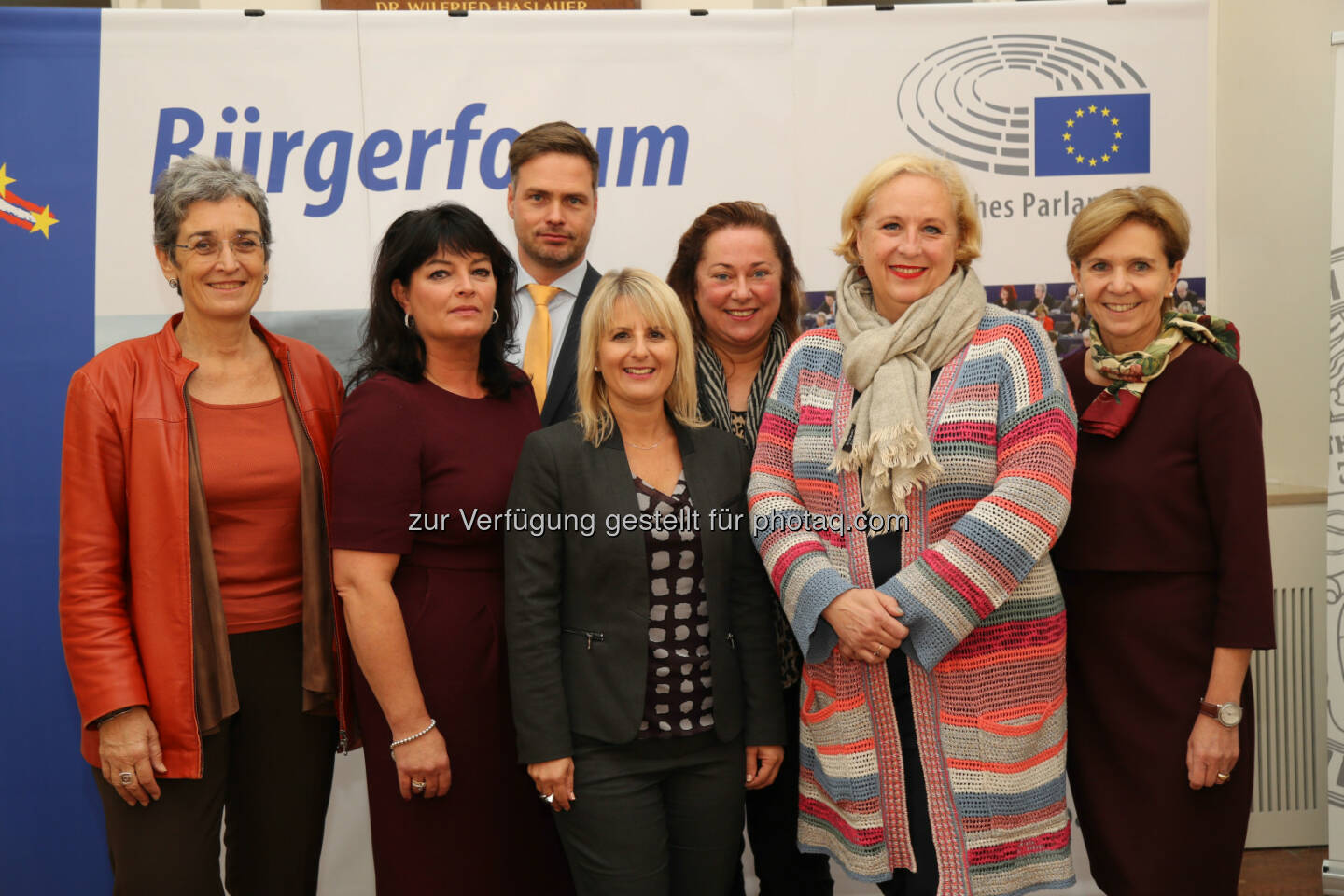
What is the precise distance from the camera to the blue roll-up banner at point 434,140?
116 inches

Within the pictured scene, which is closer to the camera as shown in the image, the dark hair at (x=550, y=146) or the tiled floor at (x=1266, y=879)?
the dark hair at (x=550, y=146)

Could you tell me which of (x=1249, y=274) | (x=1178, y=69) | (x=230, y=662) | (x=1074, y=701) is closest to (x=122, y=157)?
(x=230, y=662)

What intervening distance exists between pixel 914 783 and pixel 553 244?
1684mm

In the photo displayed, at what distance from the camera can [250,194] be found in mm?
2111

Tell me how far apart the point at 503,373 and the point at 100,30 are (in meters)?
1.95

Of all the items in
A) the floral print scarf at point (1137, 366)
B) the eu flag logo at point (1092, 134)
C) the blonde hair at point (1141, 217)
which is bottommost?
the floral print scarf at point (1137, 366)

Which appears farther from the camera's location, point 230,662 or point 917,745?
point 230,662

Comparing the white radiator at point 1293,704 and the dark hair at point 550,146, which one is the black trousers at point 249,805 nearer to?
the dark hair at point 550,146

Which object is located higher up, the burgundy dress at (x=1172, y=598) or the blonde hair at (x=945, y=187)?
the blonde hair at (x=945, y=187)

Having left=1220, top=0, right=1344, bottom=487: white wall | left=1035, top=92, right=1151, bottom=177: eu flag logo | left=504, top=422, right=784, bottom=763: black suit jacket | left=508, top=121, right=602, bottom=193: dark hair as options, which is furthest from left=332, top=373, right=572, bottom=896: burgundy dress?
left=1220, top=0, right=1344, bottom=487: white wall

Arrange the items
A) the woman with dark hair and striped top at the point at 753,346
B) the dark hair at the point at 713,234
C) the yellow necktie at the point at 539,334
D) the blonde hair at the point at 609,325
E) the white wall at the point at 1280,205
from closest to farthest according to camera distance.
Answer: the blonde hair at the point at 609,325, the woman with dark hair and striped top at the point at 753,346, the dark hair at the point at 713,234, the yellow necktie at the point at 539,334, the white wall at the point at 1280,205

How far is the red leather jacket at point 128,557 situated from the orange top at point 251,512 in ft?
0.24

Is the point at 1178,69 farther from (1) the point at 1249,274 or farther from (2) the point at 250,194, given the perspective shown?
(2) the point at 250,194

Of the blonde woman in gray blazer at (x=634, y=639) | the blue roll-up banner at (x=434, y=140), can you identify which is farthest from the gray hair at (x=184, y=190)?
the blue roll-up banner at (x=434, y=140)
